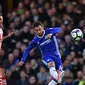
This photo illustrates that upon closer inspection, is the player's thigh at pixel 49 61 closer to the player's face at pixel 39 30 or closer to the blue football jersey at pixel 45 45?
the blue football jersey at pixel 45 45

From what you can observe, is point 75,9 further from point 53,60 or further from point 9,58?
point 53,60

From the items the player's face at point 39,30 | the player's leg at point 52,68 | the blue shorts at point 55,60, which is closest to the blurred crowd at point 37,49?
the blue shorts at point 55,60

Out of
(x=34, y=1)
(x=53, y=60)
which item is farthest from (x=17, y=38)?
(x=53, y=60)

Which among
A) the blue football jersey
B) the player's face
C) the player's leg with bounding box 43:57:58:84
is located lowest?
the player's leg with bounding box 43:57:58:84

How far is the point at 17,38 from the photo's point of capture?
66.5 ft

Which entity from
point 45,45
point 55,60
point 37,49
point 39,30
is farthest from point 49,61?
point 37,49

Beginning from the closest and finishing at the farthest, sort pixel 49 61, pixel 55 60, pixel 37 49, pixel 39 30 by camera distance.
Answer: pixel 39 30, pixel 49 61, pixel 55 60, pixel 37 49

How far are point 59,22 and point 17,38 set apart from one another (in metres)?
1.59

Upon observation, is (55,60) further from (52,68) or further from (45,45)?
(45,45)

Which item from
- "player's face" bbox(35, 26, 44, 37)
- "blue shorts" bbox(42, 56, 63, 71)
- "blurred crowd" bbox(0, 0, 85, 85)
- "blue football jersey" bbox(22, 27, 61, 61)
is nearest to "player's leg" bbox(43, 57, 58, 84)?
"blue shorts" bbox(42, 56, 63, 71)

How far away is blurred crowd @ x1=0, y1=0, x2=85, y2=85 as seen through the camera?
18.1 metres

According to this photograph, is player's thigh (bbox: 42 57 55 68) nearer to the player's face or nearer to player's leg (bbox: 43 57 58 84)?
player's leg (bbox: 43 57 58 84)

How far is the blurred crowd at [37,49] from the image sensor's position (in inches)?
712

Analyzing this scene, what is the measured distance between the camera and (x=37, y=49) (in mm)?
19312
